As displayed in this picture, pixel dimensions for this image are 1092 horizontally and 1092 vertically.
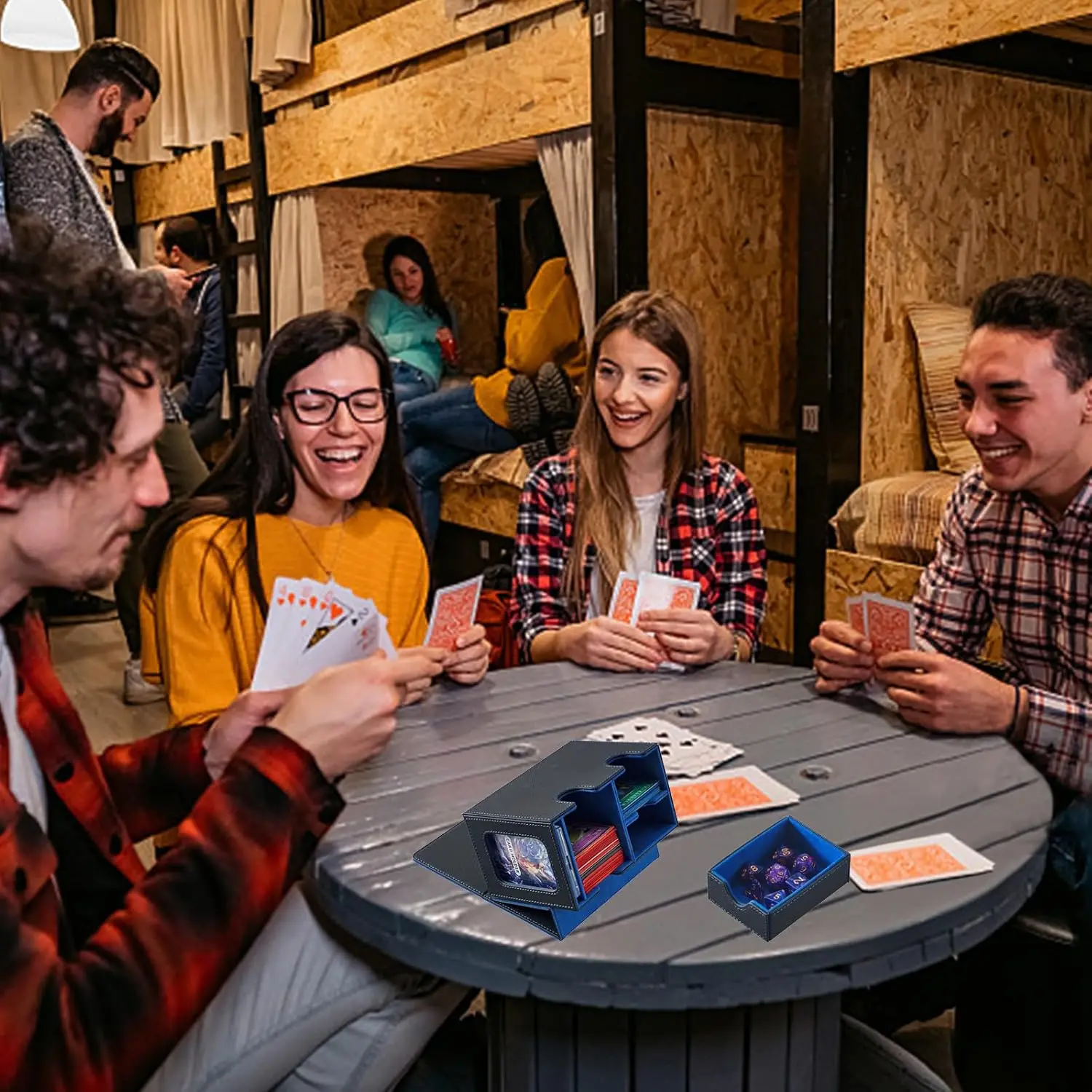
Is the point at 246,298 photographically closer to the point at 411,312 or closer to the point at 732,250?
the point at 411,312

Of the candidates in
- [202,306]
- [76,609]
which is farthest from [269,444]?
[202,306]

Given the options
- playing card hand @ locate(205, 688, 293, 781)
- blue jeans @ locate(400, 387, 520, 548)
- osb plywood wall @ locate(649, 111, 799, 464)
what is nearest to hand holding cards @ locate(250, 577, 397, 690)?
playing card hand @ locate(205, 688, 293, 781)

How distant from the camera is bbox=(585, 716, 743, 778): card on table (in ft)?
4.98

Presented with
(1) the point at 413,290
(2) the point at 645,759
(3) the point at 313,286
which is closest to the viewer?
(2) the point at 645,759

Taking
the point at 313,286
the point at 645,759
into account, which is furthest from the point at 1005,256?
the point at 313,286

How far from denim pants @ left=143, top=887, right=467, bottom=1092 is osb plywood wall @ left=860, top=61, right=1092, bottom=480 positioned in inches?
99.4

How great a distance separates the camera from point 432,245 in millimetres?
6770

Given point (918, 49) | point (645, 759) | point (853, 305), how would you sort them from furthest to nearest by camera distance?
point (853, 305)
point (918, 49)
point (645, 759)

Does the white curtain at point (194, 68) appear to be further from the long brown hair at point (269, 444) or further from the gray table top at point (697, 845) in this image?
the gray table top at point (697, 845)

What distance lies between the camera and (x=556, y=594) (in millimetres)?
2436

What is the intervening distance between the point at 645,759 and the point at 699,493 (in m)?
1.19

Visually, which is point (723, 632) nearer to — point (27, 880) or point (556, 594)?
point (556, 594)

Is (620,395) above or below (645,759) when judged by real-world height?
above

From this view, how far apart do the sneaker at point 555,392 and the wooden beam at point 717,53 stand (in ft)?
4.16
